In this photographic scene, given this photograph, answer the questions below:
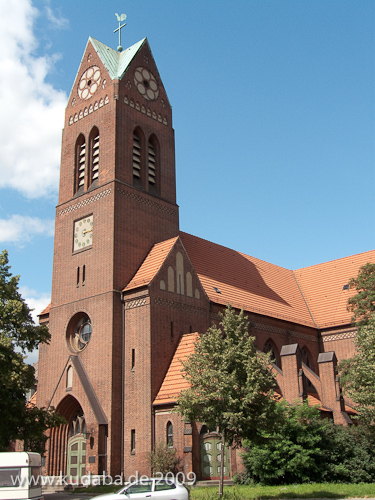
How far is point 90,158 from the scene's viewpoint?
3319 cm

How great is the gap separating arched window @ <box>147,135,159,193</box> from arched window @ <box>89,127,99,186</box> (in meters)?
3.05

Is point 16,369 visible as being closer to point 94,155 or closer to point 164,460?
point 164,460

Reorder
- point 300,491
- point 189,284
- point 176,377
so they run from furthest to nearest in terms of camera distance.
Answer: point 189,284
point 176,377
point 300,491

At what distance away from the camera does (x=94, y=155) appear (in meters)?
33.2

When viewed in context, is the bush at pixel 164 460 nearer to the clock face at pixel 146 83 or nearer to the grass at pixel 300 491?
the grass at pixel 300 491

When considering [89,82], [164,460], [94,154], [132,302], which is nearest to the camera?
[164,460]

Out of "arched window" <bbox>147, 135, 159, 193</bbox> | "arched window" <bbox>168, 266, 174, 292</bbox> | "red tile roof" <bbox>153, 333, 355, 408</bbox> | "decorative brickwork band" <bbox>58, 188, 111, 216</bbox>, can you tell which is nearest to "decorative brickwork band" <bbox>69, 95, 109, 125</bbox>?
"arched window" <bbox>147, 135, 159, 193</bbox>

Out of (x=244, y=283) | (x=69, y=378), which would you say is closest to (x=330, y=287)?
(x=244, y=283)

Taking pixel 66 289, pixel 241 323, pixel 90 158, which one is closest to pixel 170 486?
pixel 241 323

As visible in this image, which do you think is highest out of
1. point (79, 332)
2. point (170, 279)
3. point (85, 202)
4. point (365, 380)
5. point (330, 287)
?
point (85, 202)

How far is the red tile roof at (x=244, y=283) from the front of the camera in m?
34.5

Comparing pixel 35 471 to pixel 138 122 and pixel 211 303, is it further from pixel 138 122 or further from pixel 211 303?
pixel 138 122

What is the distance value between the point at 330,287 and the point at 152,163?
17.5m

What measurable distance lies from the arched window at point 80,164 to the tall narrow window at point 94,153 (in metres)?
0.58
